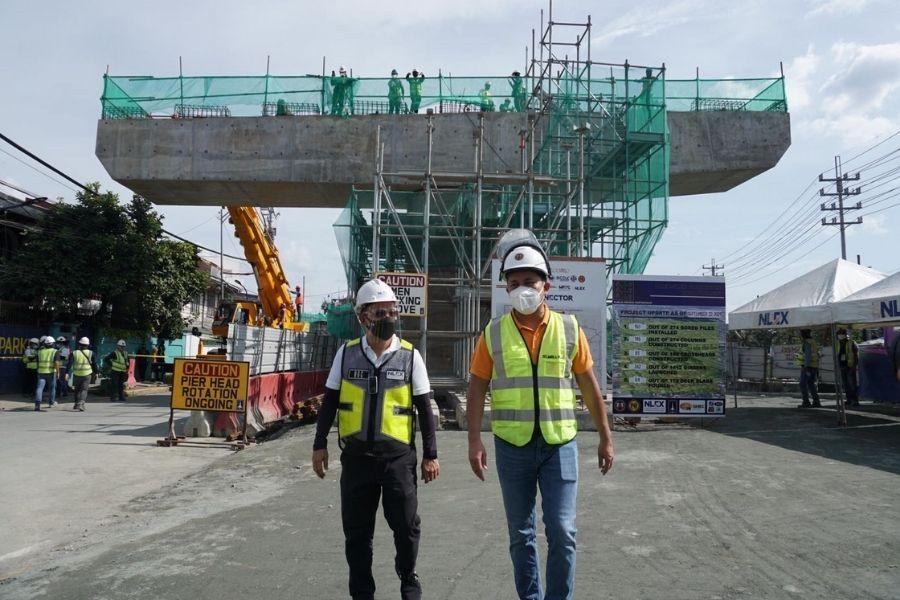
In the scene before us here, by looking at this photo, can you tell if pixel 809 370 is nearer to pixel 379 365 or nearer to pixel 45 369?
pixel 379 365

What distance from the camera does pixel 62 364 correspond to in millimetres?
16281

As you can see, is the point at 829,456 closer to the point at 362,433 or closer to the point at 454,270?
the point at 362,433

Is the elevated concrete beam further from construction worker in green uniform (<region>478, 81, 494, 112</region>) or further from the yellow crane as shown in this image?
the yellow crane

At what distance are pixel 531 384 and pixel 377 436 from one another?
931mm

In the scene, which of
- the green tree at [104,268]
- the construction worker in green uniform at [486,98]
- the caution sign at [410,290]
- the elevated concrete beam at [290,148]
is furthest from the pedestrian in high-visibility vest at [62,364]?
the construction worker in green uniform at [486,98]

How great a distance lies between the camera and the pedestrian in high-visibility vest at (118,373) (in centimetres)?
1739

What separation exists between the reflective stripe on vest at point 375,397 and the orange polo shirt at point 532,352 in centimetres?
50

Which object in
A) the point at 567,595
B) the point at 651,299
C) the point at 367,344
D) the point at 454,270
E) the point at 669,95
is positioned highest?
the point at 669,95

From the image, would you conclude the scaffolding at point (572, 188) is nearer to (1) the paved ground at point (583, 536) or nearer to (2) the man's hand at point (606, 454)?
(1) the paved ground at point (583, 536)

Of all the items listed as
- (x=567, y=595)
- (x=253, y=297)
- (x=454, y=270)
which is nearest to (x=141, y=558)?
(x=567, y=595)

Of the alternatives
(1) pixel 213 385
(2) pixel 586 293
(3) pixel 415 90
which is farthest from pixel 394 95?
(1) pixel 213 385

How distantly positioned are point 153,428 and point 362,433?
31.4 ft

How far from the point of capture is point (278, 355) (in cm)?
1275

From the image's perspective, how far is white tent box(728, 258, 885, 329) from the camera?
38.0ft
